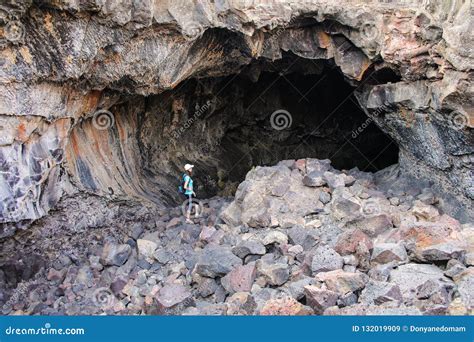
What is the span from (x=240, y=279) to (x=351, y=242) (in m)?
1.73

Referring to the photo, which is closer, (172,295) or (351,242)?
(172,295)

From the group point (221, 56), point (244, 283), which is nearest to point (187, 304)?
point (244, 283)

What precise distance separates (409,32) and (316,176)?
2.83 metres

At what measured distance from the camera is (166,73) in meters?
8.80

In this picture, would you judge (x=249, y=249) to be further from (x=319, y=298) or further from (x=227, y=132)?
(x=227, y=132)

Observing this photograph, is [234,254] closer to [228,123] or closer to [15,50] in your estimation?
[15,50]

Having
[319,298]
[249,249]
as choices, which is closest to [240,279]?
[249,249]

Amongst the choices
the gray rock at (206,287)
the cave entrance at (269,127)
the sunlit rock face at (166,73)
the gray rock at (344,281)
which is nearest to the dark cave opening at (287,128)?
the cave entrance at (269,127)

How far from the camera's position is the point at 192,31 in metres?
8.26

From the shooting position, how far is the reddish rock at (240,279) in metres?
7.52

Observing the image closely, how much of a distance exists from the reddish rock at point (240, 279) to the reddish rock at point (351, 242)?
4.30 feet

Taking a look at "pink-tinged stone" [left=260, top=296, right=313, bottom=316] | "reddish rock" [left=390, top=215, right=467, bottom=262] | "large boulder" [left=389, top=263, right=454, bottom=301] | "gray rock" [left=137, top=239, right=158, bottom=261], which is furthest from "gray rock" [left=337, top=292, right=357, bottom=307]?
"gray rock" [left=137, top=239, right=158, bottom=261]

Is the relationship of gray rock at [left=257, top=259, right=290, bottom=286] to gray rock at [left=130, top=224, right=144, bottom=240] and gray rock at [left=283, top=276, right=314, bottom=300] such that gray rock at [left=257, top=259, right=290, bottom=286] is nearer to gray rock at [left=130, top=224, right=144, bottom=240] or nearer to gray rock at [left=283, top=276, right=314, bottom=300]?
gray rock at [left=283, top=276, right=314, bottom=300]

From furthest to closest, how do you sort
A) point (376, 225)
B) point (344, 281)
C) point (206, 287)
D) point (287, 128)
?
point (287, 128), point (376, 225), point (206, 287), point (344, 281)
